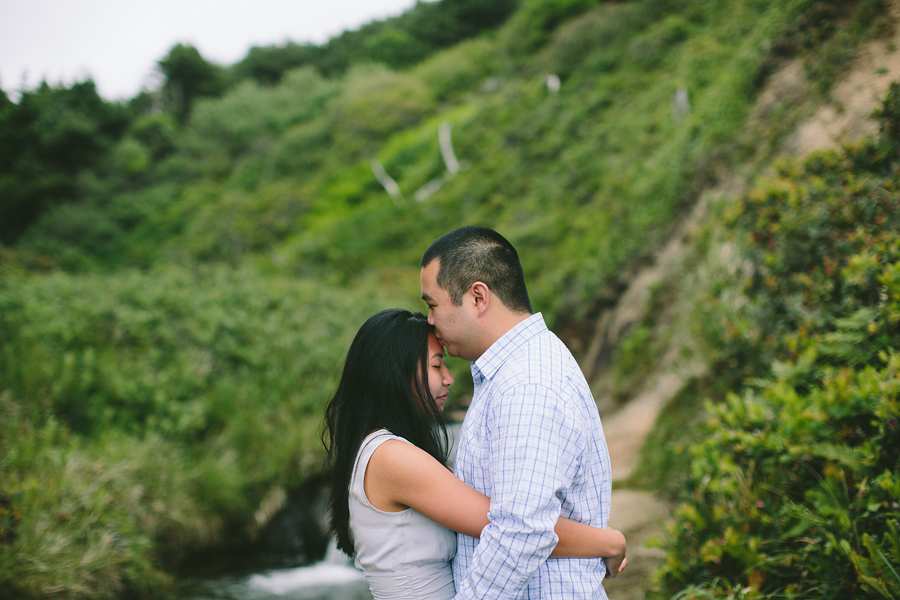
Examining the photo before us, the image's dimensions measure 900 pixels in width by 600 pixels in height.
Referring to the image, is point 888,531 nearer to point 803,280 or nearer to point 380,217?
point 803,280

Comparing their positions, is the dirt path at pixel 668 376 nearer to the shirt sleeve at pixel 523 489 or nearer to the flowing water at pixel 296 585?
the shirt sleeve at pixel 523 489

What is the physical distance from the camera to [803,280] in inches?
180

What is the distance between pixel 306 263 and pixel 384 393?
2526 centimetres

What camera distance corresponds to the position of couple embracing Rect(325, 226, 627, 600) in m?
1.70

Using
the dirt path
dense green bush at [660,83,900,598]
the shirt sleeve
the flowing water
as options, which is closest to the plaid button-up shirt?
the shirt sleeve

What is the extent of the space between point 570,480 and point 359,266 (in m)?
23.3

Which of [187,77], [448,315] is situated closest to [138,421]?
[448,315]

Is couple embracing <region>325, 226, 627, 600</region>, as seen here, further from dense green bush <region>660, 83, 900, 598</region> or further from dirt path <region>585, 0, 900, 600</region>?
dirt path <region>585, 0, 900, 600</region>

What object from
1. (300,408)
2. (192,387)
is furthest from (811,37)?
(192,387)

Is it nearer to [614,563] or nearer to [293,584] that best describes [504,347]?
[614,563]

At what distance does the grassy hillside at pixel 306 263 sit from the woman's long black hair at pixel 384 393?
12.2ft

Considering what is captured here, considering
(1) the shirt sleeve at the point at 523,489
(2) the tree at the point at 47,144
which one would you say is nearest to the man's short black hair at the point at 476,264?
(1) the shirt sleeve at the point at 523,489

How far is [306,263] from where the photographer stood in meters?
26.6

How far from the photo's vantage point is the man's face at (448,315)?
217 centimetres
